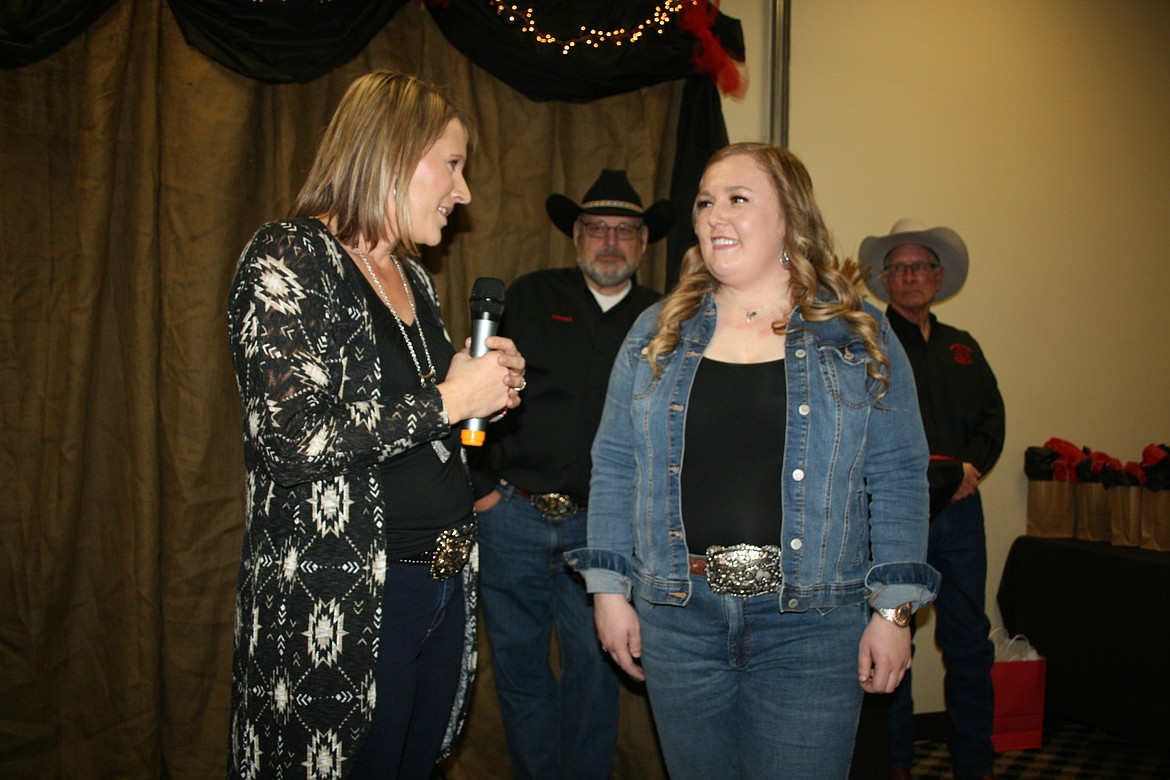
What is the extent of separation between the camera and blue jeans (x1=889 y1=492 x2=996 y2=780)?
3.34 m

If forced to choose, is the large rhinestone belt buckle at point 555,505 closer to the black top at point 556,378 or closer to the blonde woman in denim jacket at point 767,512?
the black top at point 556,378

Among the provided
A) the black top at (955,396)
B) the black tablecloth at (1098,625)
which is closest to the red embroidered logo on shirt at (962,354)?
the black top at (955,396)

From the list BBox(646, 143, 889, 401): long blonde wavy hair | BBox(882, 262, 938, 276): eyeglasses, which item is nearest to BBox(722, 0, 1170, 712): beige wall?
BBox(882, 262, 938, 276): eyeglasses

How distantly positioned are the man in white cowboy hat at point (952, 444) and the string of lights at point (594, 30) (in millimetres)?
1231

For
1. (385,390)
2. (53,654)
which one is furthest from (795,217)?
(53,654)

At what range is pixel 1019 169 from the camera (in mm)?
4293

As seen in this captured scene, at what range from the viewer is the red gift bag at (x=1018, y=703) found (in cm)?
374

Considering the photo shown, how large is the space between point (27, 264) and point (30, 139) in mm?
383

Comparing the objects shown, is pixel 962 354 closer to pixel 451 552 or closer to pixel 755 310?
pixel 755 310

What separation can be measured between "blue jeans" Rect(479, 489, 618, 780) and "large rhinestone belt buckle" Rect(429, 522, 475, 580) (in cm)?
119

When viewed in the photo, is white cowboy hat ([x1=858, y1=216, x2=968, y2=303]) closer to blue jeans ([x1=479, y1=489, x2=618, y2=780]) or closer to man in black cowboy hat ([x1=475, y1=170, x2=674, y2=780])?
man in black cowboy hat ([x1=475, y1=170, x2=674, y2=780])

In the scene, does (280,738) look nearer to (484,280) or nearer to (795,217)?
(484,280)

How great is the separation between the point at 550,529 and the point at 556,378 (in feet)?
1.72

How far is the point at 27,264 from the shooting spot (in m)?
2.59
